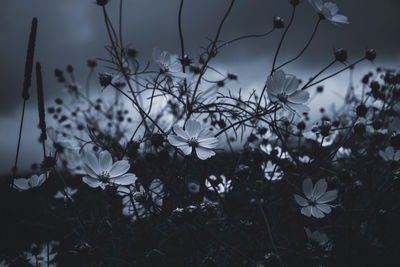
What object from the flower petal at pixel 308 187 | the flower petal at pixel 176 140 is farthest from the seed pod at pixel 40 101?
the flower petal at pixel 308 187

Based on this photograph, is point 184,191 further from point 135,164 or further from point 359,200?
point 359,200

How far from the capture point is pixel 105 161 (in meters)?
0.80

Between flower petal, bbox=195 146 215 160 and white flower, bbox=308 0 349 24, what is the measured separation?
51cm

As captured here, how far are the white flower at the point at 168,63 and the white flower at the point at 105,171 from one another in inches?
12.2

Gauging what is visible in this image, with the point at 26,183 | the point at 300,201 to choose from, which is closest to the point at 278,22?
the point at 300,201

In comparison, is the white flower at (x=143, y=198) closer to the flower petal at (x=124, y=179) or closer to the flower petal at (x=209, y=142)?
the flower petal at (x=124, y=179)

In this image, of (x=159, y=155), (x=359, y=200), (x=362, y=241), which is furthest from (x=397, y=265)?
(x=159, y=155)

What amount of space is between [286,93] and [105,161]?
0.53 meters

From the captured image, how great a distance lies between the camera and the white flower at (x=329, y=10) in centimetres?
84

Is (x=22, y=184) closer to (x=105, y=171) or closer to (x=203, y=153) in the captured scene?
(x=105, y=171)

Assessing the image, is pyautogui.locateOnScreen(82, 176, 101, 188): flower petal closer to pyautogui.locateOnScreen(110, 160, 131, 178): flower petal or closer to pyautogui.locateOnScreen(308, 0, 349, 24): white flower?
pyautogui.locateOnScreen(110, 160, 131, 178): flower petal

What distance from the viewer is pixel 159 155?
2.46 feet

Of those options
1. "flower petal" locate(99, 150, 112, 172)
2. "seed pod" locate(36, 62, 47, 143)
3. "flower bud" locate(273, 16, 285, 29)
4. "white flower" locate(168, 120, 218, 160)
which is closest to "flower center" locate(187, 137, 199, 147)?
"white flower" locate(168, 120, 218, 160)

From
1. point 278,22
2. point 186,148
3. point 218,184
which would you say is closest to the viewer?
point 186,148
